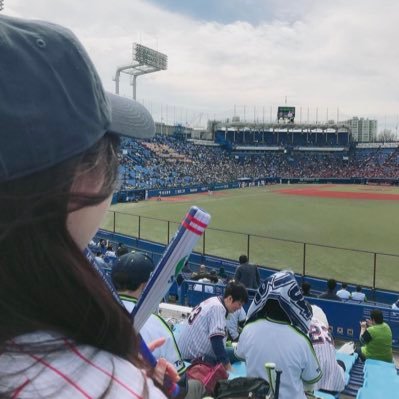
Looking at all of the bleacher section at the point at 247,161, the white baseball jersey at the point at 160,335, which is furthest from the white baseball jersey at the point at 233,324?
the bleacher section at the point at 247,161

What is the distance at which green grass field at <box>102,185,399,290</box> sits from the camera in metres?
15.4

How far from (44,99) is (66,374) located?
48cm

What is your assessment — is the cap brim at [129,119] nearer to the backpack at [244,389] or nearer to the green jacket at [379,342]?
the backpack at [244,389]

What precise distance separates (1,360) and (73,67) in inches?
21.4

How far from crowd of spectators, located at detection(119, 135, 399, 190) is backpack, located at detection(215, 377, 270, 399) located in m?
40.4

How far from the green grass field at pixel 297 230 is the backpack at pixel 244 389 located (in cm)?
1211

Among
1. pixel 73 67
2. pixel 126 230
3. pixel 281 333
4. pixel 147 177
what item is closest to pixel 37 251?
pixel 73 67

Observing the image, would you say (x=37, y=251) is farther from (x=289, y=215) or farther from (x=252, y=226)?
(x=289, y=215)

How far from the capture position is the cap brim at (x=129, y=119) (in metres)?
0.99

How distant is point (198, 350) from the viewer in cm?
479

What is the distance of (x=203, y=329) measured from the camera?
15.5 ft

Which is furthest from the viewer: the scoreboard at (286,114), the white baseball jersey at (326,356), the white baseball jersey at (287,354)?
the scoreboard at (286,114)

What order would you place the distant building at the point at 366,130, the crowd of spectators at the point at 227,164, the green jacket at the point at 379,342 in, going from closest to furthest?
the green jacket at the point at 379,342, the crowd of spectators at the point at 227,164, the distant building at the point at 366,130

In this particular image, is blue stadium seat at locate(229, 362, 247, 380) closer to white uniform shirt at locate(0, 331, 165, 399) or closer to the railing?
white uniform shirt at locate(0, 331, 165, 399)
